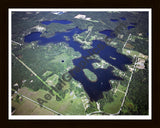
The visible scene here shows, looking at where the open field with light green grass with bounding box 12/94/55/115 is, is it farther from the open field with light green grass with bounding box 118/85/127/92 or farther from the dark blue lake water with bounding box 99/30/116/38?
the dark blue lake water with bounding box 99/30/116/38

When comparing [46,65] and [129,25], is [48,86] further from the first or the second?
[129,25]

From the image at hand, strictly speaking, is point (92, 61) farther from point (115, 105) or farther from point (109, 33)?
point (109, 33)

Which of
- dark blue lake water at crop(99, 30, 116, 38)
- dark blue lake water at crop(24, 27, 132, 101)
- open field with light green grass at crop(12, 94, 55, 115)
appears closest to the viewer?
open field with light green grass at crop(12, 94, 55, 115)

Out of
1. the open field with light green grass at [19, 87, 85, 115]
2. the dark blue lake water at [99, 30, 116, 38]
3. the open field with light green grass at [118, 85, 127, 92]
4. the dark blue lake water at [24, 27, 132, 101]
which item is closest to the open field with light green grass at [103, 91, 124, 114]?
the open field with light green grass at [118, 85, 127, 92]

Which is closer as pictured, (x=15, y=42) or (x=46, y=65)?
(x=46, y=65)

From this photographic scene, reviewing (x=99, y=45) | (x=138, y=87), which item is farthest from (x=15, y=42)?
(x=138, y=87)

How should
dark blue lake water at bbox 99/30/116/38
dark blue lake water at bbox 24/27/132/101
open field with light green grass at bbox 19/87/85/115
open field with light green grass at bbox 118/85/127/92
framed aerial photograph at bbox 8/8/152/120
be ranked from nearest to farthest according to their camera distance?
1. framed aerial photograph at bbox 8/8/152/120
2. open field with light green grass at bbox 19/87/85/115
3. open field with light green grass at bbox 118/85/127/92
4. dark blue lake water at bbox 24/27/132/101
5. dark blue lake water at bbox 99/30/116/38

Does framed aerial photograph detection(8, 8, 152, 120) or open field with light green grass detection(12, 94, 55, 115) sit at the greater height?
framed aerial photograph detection(8, 8, 152, 120)

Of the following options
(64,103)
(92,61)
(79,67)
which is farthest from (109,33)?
(64,103)

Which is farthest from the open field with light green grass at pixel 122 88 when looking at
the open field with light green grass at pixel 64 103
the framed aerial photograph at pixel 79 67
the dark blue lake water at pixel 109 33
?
the dark blue lake water at pixel 109 33
